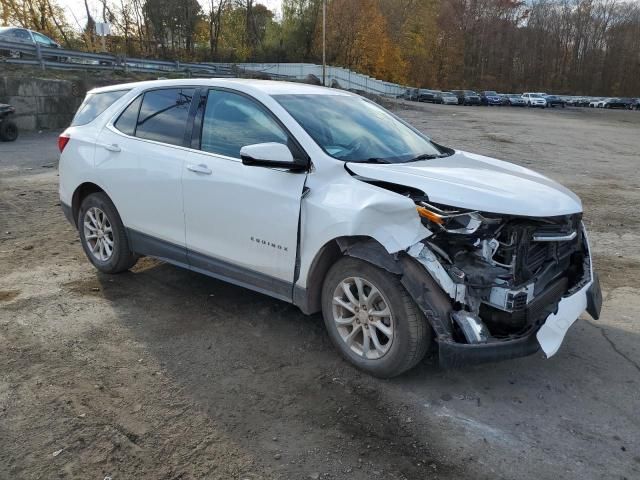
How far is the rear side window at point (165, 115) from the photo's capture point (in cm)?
440

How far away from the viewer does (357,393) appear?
3.30 meters

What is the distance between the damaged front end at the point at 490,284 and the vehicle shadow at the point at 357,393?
35 centimetres

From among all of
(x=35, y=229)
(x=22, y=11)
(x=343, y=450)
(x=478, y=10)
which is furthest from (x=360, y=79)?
(x=343, y=450)

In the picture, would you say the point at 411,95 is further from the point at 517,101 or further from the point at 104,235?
the point at 104,235

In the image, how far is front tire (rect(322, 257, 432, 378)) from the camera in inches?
126

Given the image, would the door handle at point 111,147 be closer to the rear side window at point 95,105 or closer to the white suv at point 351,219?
the white suv at point 351,219

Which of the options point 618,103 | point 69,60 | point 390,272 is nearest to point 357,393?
point 390,272

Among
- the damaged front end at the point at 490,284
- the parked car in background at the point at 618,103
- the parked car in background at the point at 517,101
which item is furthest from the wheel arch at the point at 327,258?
the parked car in background at the point at 618,103

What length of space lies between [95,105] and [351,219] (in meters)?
3.30

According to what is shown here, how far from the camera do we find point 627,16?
9362cm

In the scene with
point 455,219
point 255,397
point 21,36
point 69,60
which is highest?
point 21,36

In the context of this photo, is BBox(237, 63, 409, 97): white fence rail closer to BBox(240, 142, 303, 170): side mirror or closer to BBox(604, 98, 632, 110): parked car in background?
BBox(604, 98, 632, 110): parked car in background

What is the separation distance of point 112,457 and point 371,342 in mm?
1618

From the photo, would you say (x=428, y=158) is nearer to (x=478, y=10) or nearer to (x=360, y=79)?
(x=360, y=79)
